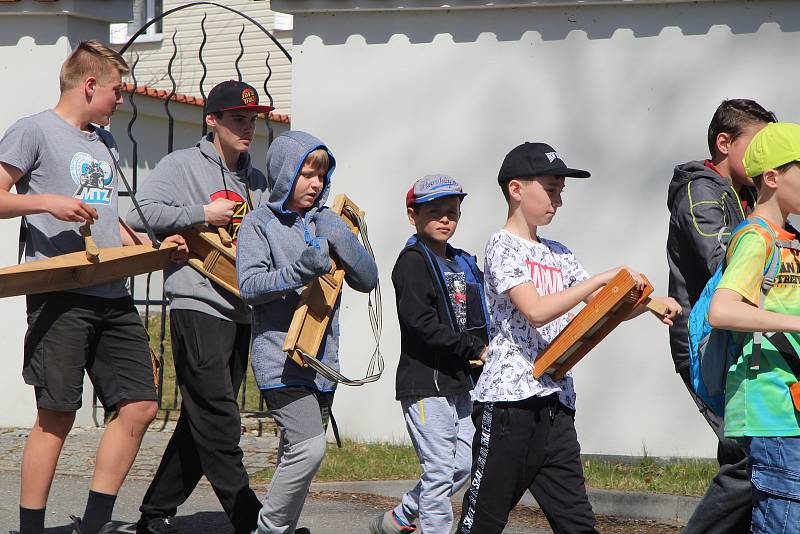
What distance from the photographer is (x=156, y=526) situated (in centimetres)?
530

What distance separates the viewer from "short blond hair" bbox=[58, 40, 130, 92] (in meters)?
5.01

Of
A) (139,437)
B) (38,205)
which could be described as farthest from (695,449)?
(38,205)

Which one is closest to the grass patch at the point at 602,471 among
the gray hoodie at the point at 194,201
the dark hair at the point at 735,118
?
the gray hoodie at the point at 194,201

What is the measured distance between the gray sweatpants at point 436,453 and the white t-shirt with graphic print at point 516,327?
51cm

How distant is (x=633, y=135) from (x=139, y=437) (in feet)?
12.1

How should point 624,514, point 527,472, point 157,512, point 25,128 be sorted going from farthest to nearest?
1. point 624,514
2. point 157,512
3. point 25,128
4. point 527,472

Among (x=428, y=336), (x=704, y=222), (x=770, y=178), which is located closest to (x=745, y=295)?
(x=770, y=178)

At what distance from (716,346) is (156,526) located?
9.01ft

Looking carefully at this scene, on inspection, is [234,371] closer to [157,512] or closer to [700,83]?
[157,512]

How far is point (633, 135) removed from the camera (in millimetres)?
7223

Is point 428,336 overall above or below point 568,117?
below

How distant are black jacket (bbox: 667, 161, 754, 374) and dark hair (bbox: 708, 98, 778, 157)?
0.16 m

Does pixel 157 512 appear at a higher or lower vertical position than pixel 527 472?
lower

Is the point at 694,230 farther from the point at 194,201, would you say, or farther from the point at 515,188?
the point at 194,201
